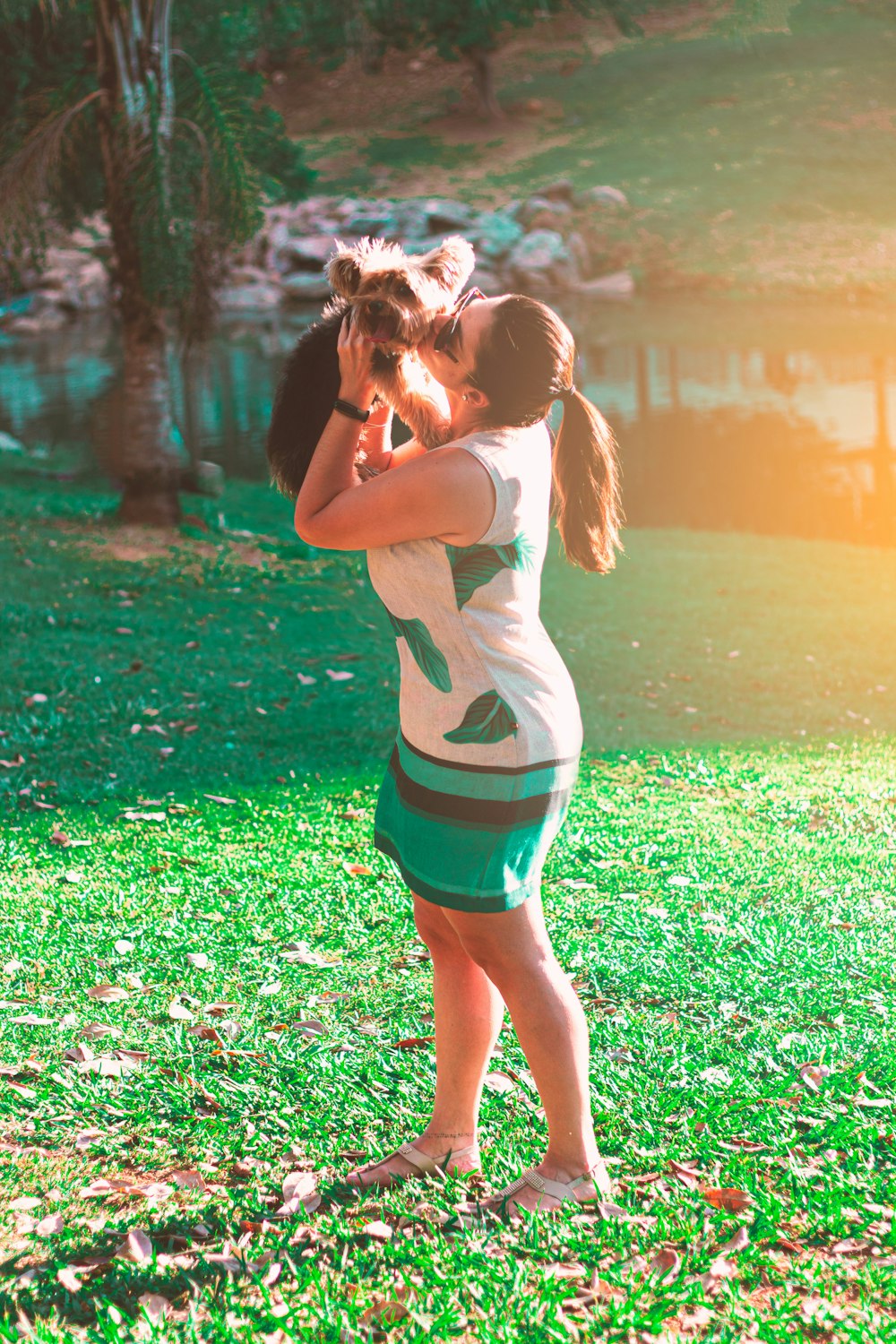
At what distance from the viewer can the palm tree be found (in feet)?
35.7

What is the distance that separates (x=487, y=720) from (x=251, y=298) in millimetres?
35511

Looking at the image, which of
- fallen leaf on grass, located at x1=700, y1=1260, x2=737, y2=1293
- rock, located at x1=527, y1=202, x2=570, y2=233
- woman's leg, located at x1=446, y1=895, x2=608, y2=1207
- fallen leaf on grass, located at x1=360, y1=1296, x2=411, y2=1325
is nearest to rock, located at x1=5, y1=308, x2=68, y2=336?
rock, located at x1=527, y1=202, x2=570, y2=233

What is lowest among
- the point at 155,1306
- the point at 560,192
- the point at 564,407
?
the point at 560,192

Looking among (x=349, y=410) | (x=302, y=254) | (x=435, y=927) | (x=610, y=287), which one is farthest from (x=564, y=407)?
(x=302, y=254)

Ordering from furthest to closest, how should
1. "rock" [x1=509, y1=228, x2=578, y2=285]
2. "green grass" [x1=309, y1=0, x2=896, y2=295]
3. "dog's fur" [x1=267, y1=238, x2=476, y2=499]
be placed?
"rock" [x1=509, y1=228, x2=578, y2=285]
"green grass" [x1=309, y1=0, x2=896, y2=295]
"dog's fur" [x1=267, y1=238, x2=476, y2=499]

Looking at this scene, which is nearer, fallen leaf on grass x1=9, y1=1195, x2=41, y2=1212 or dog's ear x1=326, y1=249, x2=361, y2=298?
dog's ear x1=326, y1=249, x2=361, y2=298

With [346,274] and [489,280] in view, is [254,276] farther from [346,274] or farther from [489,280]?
[346,274]

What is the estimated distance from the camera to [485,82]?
46938mm

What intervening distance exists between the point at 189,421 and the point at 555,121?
3419 centimetres

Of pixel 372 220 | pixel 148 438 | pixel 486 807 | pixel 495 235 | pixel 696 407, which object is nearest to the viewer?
pixel 486 807

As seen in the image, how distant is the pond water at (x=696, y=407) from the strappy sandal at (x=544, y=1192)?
11111 millimetres

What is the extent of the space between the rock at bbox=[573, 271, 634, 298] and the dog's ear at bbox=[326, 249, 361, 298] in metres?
31.8

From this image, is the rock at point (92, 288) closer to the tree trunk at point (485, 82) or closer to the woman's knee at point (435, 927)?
the tree trunk at point (485, 82)

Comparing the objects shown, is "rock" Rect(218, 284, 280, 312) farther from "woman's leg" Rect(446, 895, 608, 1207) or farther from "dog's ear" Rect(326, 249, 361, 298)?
"woman's leg" Rect(446, 895, 608, 1207)
